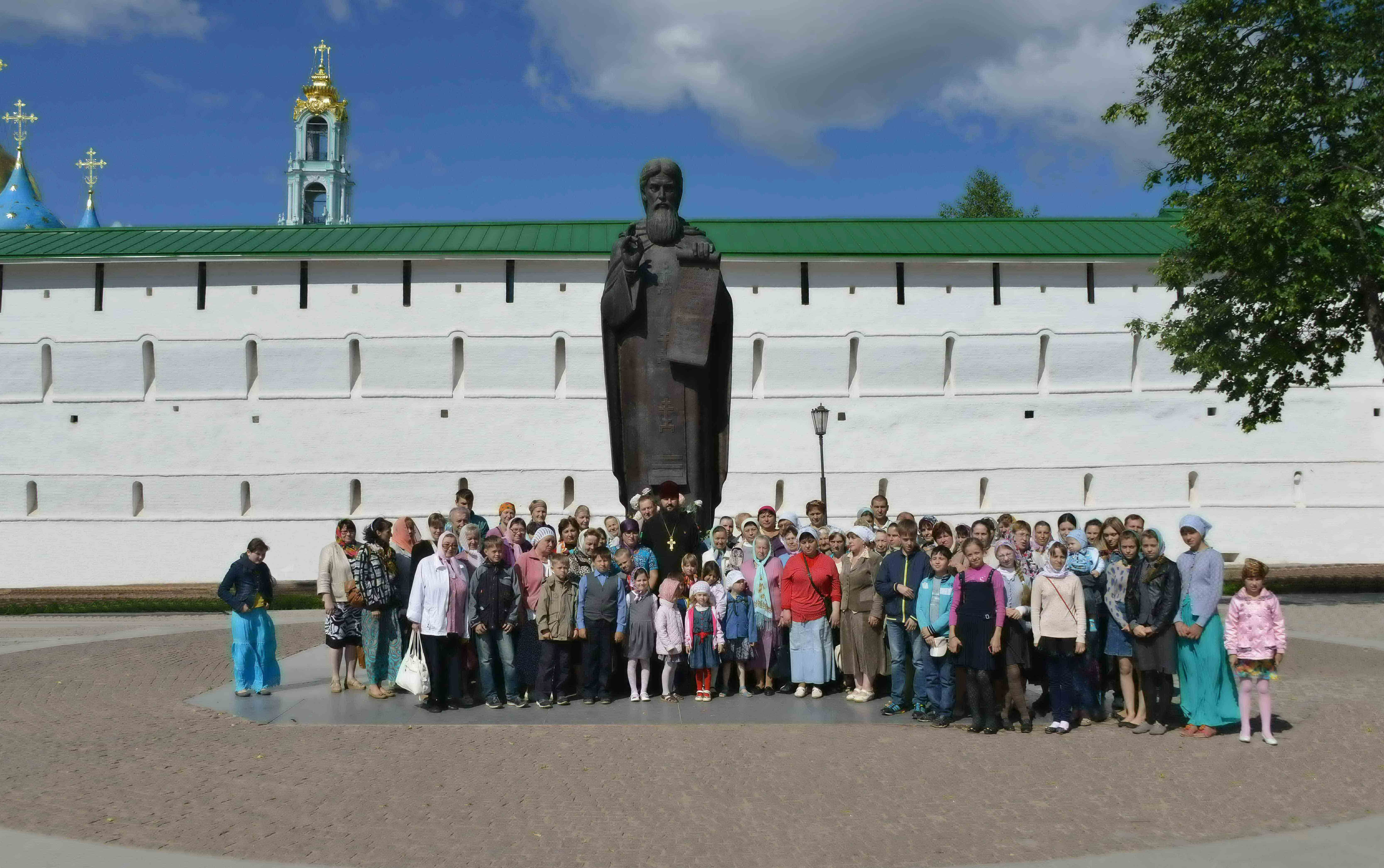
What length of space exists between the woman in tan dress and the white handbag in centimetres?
343

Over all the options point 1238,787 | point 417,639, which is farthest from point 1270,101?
point 417,639

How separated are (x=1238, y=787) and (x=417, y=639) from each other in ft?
19.3

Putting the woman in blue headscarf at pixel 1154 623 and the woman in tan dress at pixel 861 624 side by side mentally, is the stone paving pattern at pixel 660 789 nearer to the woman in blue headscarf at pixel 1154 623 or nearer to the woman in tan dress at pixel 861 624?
the woman in blue headscarf at pixel 1154 623

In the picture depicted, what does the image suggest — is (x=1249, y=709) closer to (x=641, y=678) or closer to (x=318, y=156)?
(x=641, y=678)

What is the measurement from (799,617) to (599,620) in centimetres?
167

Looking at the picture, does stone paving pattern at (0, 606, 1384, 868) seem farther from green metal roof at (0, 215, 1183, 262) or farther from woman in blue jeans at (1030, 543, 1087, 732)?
green metal roof at (0, 215, 1183, 262)

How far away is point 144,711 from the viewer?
9219 millimetres

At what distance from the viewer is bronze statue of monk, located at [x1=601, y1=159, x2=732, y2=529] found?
9.59 meters

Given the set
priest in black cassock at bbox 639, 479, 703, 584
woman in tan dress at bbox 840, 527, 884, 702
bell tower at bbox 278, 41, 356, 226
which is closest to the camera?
woman in tan dress at bbox 840, 527, 884, 702

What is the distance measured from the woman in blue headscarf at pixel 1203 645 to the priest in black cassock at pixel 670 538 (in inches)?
150

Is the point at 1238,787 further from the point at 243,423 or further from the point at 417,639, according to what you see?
the point at 243,423

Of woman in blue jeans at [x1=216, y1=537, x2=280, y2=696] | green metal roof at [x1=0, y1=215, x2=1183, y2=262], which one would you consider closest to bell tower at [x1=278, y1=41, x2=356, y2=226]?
green metal roof at [x1=0, y1=215, x2=1183, y2=262]

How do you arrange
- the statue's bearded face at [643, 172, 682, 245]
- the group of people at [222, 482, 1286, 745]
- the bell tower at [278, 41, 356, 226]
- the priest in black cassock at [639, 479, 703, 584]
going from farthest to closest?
the bell tower at [278, 41, 356, 226], the statue's bearded face at [643, 172, 682, 245], the priest in black cassock at [639, 479, 703, 584], the group of people at [222, 482, 1286, 745]

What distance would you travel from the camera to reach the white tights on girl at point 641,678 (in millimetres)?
9203
